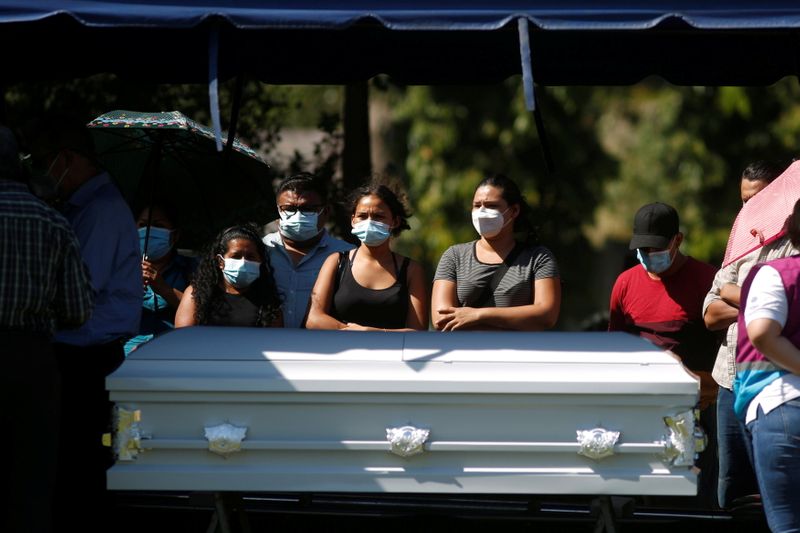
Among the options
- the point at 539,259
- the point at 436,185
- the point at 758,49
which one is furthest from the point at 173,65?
the point at 436,185

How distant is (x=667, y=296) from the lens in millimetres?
5742

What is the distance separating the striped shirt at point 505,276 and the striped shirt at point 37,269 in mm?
1627

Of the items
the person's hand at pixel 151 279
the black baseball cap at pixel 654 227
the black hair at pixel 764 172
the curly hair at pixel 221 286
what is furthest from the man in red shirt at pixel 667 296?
the person's hand at pixel 151 279

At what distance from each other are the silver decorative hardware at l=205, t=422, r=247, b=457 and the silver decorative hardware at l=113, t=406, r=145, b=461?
249 millimetres

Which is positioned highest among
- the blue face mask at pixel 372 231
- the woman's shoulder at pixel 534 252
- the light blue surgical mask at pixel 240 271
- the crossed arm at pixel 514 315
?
the blue face mask at pixel 372 231

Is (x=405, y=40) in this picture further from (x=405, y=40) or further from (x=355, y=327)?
(x=355, y=327)

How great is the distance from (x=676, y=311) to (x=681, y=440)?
45.9 inches

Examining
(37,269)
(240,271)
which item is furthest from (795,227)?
(37,269)

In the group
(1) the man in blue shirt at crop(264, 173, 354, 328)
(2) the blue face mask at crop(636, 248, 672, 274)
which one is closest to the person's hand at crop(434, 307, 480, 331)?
(1) the man in blue shirt at crop(264, 173, 354, 328)

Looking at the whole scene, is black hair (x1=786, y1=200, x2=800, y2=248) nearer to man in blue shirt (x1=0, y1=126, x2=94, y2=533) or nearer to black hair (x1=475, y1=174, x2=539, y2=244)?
black hair (x1=475, y1=174, x2=539, y2=244)

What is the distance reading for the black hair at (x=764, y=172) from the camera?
19.1 ft

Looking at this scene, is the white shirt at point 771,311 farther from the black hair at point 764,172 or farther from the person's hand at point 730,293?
the black hair at point 764,172

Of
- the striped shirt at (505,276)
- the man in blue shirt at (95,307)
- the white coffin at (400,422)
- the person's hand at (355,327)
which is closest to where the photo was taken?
the white coffin at (400,422)

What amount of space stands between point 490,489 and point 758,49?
107 inches
